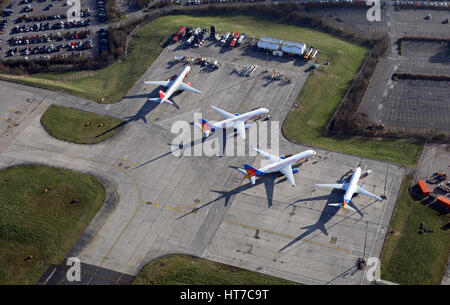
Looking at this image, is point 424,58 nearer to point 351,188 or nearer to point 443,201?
point 443,201

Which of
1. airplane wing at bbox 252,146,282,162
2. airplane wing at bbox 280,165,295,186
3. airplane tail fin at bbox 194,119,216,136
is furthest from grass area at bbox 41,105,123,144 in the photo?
airplane wing at bbox 280,165,295,186

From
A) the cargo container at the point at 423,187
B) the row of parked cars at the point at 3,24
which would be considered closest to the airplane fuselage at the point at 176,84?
the cargo container at the point at 423,187

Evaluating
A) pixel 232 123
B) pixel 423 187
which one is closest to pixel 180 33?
pixel 232 123

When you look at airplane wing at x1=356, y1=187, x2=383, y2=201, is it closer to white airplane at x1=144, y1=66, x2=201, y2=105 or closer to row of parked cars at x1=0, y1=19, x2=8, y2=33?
white airplane at x1=144, y1=66, x2=201, y2=105

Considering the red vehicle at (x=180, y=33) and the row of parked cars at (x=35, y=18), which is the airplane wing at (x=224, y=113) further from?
the row of parked cars at (x=35, y=18)

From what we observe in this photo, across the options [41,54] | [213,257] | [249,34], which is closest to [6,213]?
[213,257]

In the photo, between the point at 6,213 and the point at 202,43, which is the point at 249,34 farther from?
the point at 6,213
